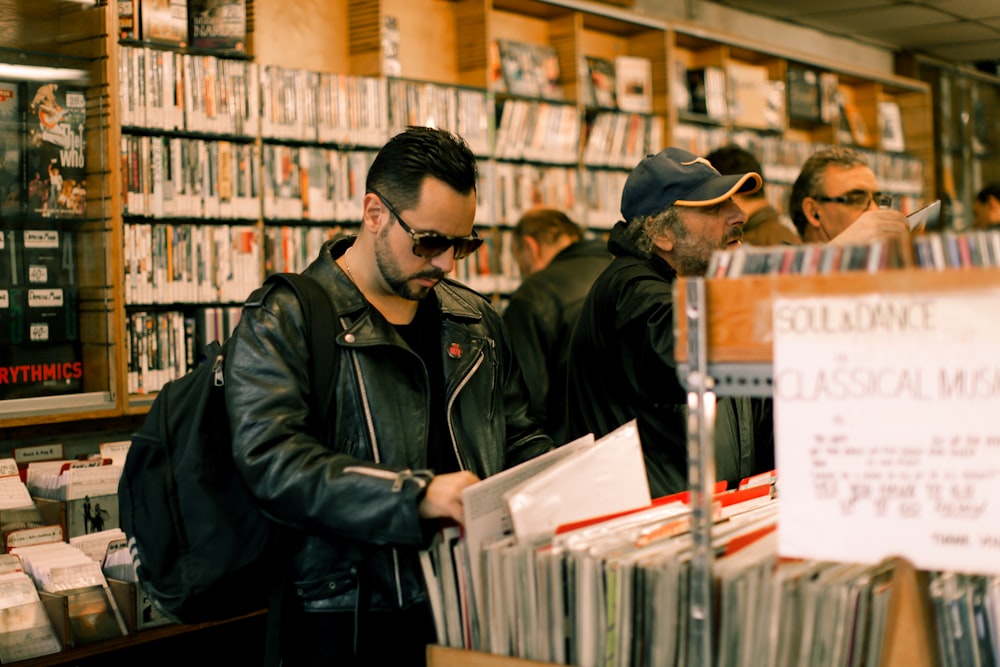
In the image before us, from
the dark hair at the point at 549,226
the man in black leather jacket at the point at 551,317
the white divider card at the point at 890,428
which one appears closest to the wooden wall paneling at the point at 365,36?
the dark hair at the point at 549,226

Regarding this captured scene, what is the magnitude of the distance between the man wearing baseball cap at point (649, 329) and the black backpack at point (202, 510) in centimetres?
74

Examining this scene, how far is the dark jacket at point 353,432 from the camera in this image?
1.63 m

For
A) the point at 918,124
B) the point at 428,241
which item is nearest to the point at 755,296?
the point at 428,241

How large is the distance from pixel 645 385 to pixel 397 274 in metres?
0.64

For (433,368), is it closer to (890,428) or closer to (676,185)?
(676,185)

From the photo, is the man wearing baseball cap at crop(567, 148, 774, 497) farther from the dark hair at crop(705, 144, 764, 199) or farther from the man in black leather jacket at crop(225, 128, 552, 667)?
the dark hair at crop(705, 144, 764, 199)

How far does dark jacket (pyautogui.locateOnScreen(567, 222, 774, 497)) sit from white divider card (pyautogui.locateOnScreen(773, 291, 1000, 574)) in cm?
90

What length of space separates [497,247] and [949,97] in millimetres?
5925

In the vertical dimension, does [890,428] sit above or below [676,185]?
below

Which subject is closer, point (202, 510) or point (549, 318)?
point (202, 510)

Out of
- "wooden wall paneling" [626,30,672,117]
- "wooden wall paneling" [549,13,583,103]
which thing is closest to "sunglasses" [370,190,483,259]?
"wooden wall paneling" [549,13,583,103]

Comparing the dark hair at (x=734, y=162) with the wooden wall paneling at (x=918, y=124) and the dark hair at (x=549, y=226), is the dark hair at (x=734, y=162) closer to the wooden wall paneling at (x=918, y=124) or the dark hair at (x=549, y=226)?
the dark hair at (x=549, y=226)

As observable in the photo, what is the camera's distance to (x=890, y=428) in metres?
1.24

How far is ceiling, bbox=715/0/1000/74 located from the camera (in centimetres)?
748
